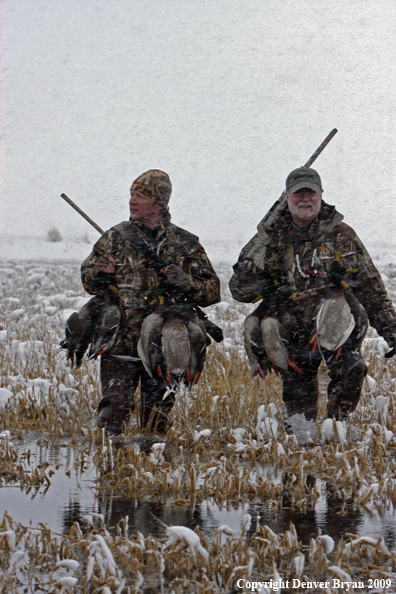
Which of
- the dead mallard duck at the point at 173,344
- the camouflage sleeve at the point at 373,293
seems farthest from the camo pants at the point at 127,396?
the camouflage sleeve at the point at 373,293

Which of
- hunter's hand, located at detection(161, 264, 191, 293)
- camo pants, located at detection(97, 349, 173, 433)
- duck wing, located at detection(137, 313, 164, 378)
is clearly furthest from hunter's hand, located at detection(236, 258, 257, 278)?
camo pants, located at detection(97, 349, 173, 433)

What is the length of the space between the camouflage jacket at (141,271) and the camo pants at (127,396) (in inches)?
7.9

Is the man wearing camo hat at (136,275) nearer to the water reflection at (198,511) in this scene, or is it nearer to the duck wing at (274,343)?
the duck wing at (274,343)

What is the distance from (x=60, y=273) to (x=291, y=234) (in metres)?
15.8

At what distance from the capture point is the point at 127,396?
16.7ft

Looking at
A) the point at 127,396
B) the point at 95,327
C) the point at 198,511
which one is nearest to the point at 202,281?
the point at 95,327

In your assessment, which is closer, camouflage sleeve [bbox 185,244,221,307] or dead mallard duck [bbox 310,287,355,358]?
dead mallard duck [bbox 310,287,355,358]

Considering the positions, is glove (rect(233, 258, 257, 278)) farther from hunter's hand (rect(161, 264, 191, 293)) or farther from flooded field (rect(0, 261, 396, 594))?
flooded field (rect(0, 261, 396, 594))

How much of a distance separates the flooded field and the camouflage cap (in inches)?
59.1

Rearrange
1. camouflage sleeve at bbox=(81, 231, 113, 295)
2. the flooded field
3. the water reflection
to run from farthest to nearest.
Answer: camouflage sleeve at bbox=(81, 231, 113, 295) < the water reflection < the flooded field

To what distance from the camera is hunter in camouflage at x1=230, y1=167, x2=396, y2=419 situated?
4.83 metres

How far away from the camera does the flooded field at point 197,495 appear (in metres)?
2.77

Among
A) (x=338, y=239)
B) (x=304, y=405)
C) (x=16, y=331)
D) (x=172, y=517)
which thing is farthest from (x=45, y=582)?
(x=16, y=331)

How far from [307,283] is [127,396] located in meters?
1.51
